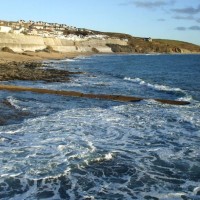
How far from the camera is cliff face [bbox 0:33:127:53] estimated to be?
292 feet

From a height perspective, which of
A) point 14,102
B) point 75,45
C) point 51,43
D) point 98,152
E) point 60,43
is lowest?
point 14,102

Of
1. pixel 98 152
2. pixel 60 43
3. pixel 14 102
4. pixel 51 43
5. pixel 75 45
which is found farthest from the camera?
pixel 75 45

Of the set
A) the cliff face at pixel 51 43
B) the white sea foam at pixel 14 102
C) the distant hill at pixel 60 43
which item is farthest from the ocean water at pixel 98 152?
the cliff face at pixel 51 43

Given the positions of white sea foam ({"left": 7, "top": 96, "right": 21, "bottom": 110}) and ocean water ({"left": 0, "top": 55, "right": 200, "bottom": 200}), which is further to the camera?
white sea foam ({"left": 7, "top": 96, "right": 21, "bottom": 110})

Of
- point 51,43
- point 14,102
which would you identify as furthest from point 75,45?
point 14,102

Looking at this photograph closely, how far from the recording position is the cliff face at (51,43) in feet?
292

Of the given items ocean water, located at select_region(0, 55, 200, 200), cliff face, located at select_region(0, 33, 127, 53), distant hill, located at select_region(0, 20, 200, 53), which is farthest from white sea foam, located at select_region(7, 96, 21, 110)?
cliff face, located at select_region(0, 33, 127, 53)

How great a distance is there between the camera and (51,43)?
117 m

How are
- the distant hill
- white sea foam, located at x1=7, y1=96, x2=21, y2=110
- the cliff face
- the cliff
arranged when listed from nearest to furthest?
white sea foam, located at x1=7, y1=96, x2=21, y2=110 → the cliff face → the cliff → the distant hill

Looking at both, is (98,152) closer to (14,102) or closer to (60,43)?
(14,102)

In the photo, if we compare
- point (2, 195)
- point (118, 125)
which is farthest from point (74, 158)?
point (118, 125)

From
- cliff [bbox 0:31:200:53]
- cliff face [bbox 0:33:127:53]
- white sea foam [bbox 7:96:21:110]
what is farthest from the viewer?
cliff [bbox 0:31:200:53]

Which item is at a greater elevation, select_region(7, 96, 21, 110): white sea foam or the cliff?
the cliff

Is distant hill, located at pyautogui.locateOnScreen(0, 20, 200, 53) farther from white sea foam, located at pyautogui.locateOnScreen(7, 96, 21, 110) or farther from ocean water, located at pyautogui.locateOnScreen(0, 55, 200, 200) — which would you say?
ocean water, located at pyautogui.locateOnScreen(0, 55, 200, 200)
